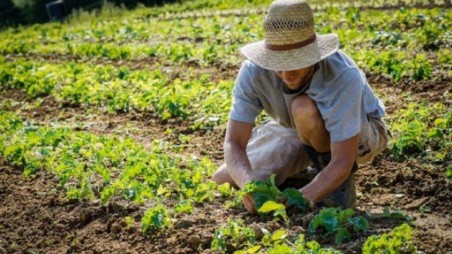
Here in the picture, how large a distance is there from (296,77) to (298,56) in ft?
0.59

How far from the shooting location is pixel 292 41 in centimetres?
405

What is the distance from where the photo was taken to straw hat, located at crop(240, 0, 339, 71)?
13.2 feet

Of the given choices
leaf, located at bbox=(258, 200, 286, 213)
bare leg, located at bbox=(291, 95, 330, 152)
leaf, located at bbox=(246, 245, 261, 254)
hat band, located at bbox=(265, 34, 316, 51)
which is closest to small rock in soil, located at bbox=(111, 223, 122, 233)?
leaf, located at bbox=(258, 200, 286, 213)

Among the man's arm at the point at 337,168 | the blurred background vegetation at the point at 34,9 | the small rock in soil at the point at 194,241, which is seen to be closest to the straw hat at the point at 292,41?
the man's arm at the point at 337,168

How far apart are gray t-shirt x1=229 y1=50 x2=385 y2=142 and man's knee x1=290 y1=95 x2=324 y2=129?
4 centimetres

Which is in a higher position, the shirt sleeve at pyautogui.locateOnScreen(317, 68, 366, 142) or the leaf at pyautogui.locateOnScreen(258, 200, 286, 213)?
the shirt sleeve at pyautogui.locateOnScreen(317, 68, 366, 142)

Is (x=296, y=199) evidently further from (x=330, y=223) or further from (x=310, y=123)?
(x=310, y=123)

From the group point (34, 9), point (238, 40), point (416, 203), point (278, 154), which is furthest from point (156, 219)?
point (34, 9)

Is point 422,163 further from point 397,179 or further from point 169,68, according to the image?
point 169,68

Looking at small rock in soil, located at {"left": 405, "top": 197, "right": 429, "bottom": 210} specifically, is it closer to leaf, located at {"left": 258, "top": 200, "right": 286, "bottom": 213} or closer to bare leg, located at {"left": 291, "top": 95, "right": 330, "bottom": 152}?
bare leg, located at {"left": 291, "top": 95, "right": 330, "bottom": 152}

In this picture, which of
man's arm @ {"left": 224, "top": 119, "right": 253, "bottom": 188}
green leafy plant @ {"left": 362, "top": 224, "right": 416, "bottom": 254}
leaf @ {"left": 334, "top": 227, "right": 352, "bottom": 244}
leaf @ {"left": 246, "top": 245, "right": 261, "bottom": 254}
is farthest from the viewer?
man's arm @ {"left": 224, "top": 119, "right": 253, "bottom": 188}

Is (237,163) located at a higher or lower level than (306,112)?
lower

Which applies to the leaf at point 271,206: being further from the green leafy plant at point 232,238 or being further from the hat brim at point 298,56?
the hat brim at point 298,56

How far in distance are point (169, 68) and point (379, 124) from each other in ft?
17.7
